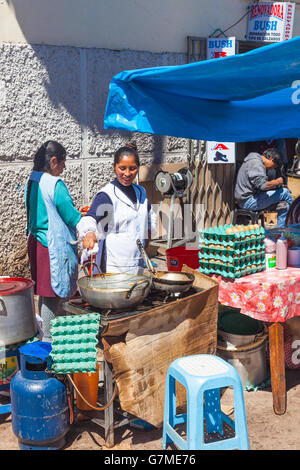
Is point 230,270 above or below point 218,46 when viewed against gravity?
below

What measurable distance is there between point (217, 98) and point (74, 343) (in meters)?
2.52

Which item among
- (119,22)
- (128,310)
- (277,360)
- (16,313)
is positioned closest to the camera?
(128,310)

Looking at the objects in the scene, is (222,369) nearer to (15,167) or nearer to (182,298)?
(182,298)

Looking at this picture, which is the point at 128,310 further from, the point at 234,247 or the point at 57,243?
the point at 57,243

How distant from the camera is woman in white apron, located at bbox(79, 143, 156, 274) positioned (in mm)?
3912

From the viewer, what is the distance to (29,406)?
10.6 ft

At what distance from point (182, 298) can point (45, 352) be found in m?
0.97

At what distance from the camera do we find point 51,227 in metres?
4.24

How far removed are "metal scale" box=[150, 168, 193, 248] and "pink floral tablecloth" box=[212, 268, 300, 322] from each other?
348 centimetres

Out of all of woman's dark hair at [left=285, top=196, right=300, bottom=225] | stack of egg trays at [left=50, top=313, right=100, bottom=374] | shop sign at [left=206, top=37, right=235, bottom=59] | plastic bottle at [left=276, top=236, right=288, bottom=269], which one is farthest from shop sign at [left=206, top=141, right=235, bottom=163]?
stack of egg trays at [left=50, top=313, right=100, bottom=374]

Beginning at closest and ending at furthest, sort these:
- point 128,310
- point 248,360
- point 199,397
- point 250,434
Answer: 1. point 199,397
2. point 128,310
3. point 250,434
4. point 248,360

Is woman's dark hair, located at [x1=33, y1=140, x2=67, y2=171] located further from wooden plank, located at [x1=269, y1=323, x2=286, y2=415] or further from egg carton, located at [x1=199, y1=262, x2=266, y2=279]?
wooden plank, located at [x1=269, y1=323, x2=286, y2=415]

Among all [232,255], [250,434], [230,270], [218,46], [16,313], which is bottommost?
[250,434]

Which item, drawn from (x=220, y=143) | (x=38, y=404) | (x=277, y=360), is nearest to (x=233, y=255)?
(x=277, y=360)
